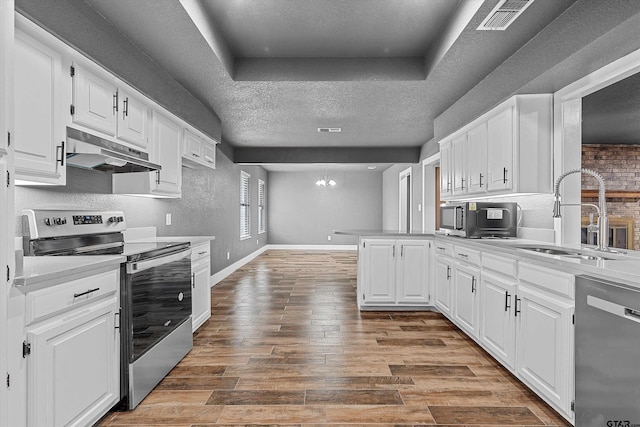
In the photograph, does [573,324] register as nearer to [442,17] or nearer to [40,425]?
[442,17]

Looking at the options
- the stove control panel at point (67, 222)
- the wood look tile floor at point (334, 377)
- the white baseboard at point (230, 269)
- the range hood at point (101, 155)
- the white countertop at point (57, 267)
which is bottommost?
the wood look tile floor at point (334, 377)

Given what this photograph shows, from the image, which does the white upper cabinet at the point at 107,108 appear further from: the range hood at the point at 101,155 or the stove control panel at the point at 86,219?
the stove control panel at the point at 86,219

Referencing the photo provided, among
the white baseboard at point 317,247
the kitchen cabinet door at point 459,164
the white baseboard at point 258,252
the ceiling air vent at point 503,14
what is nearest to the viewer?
the ceiling air vent at point 503,14

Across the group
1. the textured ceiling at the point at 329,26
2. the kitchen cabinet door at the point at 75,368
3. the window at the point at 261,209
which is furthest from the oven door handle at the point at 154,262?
the window at the point at 261,209

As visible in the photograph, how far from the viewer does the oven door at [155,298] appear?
2090mm

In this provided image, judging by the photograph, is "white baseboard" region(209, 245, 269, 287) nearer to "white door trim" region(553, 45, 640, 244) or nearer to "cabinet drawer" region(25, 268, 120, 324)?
"cabinet drawer" region(25, 268, 120, 324)

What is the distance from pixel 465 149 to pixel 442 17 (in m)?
1.56

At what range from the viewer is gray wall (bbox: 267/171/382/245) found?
11.1 m

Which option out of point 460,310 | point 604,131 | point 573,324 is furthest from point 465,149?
point 604,131

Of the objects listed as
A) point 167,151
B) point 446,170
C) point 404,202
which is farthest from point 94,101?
point 404,202

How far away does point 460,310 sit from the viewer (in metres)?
3.35

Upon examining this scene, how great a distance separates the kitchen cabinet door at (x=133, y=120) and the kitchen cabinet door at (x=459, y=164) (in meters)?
2.99

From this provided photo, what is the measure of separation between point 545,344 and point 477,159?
6.46 ft

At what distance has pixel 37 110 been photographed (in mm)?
1823
